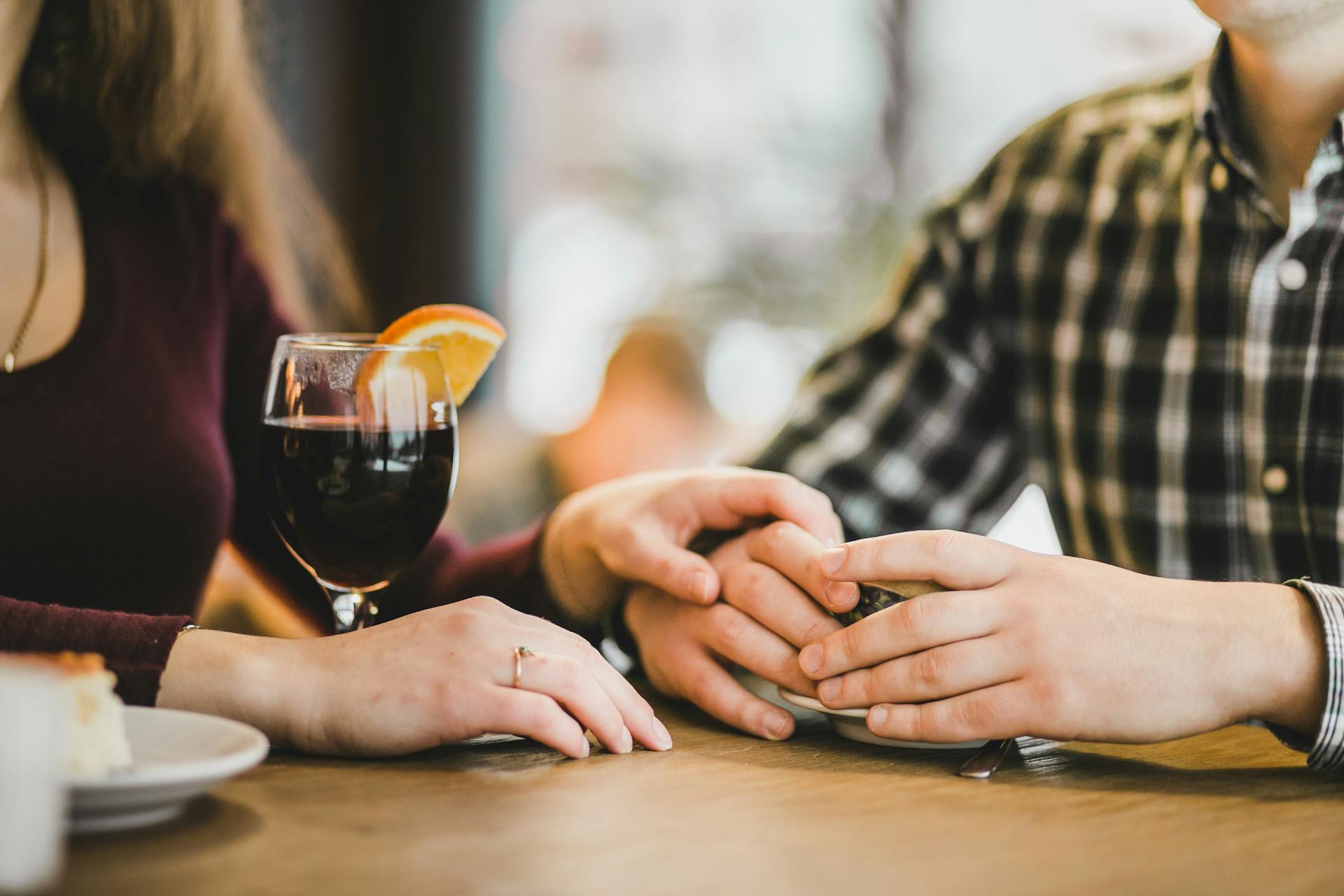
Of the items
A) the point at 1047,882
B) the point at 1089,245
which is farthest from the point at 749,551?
the point at 1089,245

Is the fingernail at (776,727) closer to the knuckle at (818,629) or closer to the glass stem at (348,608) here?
the knuckle at (818,629)

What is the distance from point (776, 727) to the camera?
86cm

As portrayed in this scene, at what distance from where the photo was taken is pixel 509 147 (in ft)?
14.8

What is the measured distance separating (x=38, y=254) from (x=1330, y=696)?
1256 mm

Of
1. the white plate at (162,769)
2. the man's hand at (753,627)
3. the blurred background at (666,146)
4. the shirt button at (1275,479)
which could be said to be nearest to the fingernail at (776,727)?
the man's hand at (753,627)

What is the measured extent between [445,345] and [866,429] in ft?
2.47

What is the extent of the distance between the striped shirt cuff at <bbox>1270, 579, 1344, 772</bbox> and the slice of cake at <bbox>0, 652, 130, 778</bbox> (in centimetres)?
70

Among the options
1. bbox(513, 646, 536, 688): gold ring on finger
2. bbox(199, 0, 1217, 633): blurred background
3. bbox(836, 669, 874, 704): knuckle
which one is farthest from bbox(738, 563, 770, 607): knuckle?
bbox(199, 0, 1217, 633): blurred background

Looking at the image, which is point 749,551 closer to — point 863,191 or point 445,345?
point 445,345

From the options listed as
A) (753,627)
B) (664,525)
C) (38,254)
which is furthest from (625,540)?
(38,254)

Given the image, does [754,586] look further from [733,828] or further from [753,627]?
[733,828]

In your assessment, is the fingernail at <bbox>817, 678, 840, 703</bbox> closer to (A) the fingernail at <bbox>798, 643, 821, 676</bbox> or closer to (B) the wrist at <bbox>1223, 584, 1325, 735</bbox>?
(A) the fingernail at <bbox>798, 643, 821, 676</bbox>

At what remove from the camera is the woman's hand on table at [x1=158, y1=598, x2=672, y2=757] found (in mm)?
733

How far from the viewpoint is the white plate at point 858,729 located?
833 millimetres
